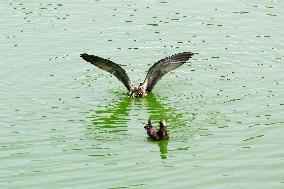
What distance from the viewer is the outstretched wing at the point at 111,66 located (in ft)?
62.7

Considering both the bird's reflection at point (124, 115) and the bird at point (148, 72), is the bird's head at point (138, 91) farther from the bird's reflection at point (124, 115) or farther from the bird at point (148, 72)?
the bird's reflection at point (124, 115)

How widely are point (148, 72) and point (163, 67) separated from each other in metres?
0.39

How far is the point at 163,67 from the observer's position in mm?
19562

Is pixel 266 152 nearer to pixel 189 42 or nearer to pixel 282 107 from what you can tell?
pixel 282 107

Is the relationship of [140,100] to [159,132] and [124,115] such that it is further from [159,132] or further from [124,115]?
[159,132]

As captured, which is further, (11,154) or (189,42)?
(189,42)

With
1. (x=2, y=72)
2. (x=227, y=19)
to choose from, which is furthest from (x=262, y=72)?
(x=2, y=72)

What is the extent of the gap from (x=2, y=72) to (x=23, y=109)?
2854 mm

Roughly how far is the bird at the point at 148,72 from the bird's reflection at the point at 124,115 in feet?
0.85

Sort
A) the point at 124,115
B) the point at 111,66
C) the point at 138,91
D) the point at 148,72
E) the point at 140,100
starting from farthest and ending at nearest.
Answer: the point at 140,100 < the point at 138,91 < the point at 148,72 < the point at 111,66 < the point at 124,115

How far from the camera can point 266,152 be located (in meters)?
15.7

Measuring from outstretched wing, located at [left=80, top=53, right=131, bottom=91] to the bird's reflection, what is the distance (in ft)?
1.55

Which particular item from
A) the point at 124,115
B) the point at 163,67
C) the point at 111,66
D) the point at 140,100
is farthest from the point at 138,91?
the point at 124,115

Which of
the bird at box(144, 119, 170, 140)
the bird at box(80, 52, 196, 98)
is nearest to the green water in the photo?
the bird at box(144, 119, 170, 140)
